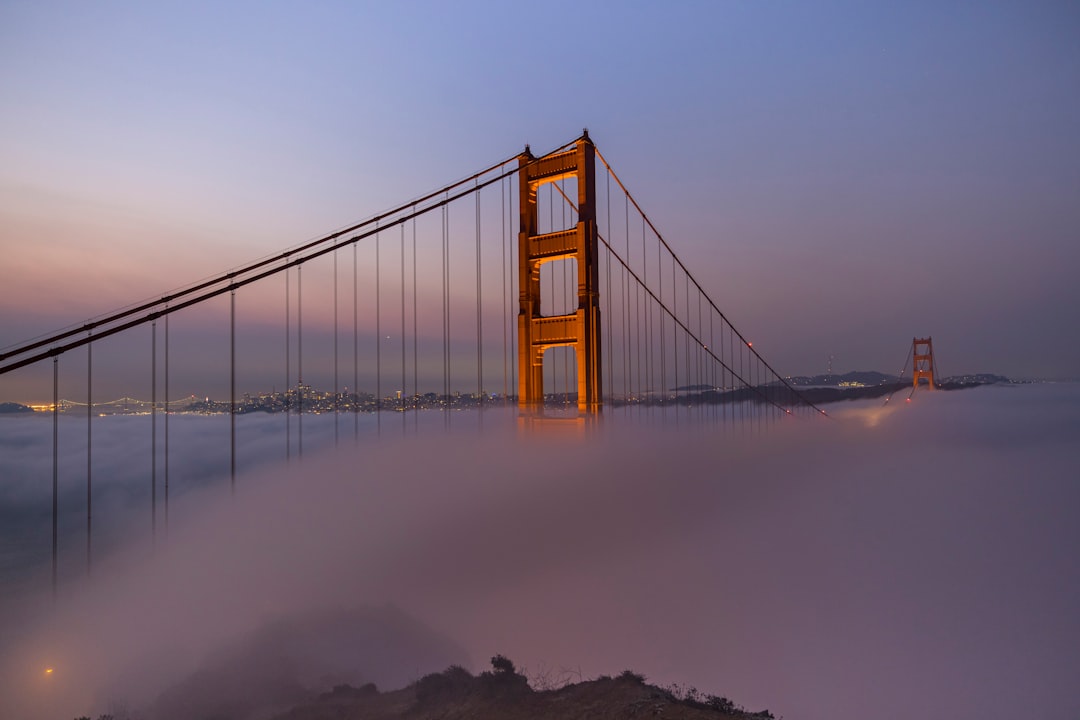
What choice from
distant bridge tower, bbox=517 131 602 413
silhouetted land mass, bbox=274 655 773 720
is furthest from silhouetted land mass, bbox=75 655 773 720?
distant bridge tower, bbox=517 131 602 413

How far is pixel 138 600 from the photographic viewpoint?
10359 mm

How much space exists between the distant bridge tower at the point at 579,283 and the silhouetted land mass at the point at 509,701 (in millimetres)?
6083

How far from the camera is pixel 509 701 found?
30.0 ft

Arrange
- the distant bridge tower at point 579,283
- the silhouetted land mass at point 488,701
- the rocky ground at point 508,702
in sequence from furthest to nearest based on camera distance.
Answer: the distant bridge tower at point 579,283 < the silhouetted land mass at point 488,701 < the rocky ground at point 508,702

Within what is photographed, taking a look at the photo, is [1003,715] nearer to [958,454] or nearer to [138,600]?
[138,600]

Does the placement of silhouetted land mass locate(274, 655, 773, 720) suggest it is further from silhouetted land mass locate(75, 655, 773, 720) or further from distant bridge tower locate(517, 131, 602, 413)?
distant bridge tower locate(517, 131, 602, 413)

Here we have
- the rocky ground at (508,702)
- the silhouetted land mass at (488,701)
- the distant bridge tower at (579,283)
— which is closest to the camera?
the rocky ground at (508,702)

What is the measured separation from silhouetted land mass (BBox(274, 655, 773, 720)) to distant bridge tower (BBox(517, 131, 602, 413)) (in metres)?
6.08

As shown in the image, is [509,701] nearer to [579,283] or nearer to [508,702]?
[508,702]

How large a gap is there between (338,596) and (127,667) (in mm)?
3554

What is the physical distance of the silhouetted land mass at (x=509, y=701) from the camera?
726cm

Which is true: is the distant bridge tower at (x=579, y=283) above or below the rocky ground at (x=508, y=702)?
above

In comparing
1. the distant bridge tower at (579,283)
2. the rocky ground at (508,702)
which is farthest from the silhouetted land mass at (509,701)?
the distant bridge tower at (579,283)

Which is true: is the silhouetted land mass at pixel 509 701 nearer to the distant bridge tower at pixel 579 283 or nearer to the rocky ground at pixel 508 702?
the rocky ground at pixel 508 702
